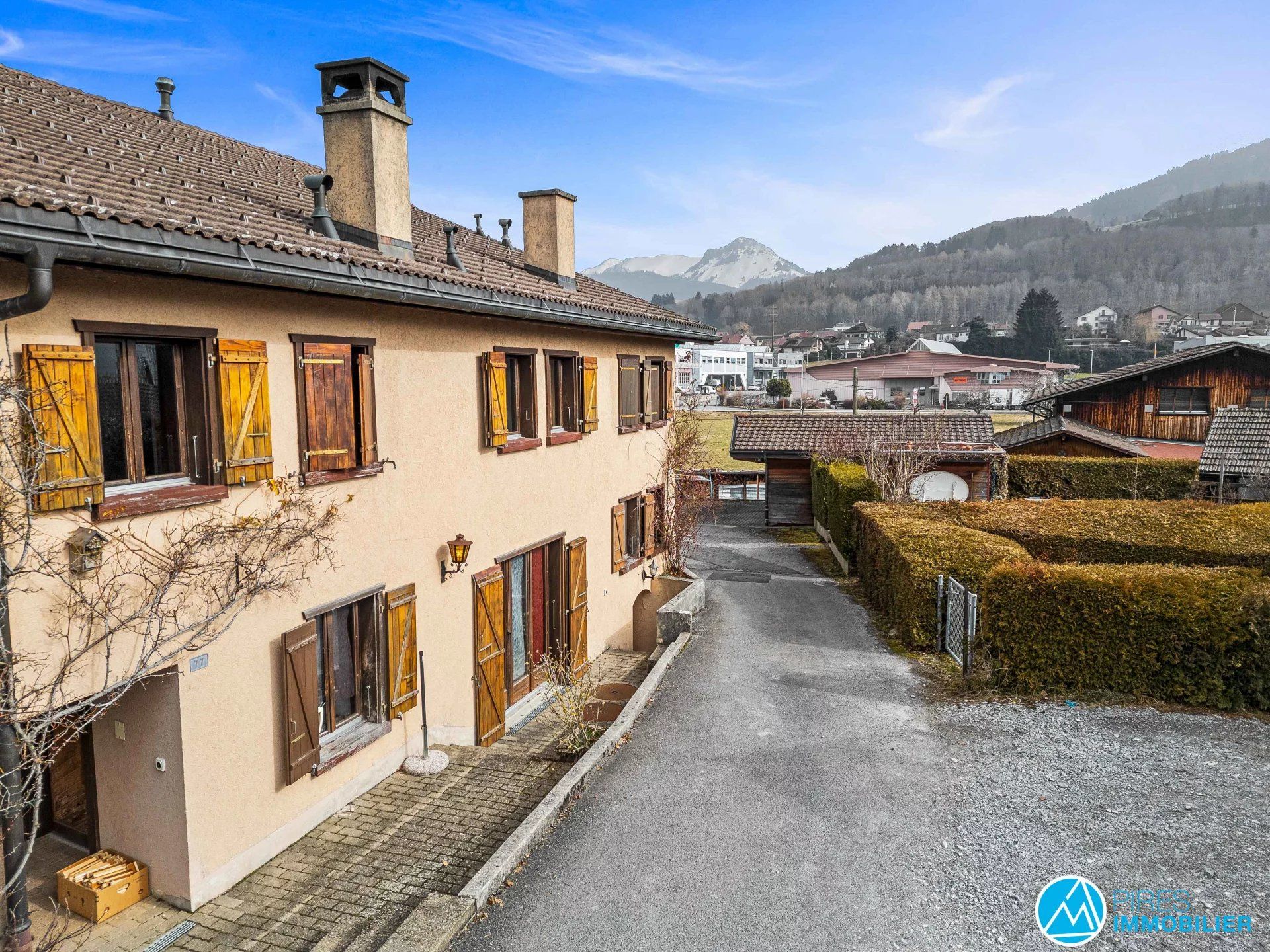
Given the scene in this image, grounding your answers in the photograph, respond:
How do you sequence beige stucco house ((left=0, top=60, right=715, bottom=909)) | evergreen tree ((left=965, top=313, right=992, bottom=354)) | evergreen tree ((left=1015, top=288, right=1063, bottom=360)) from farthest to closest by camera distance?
evergreen tree ((left=965, top=313, right=992, bottom=354)) → evergreen tree ((left=1015, top=288, right=1063, bottom=360)) → beige stucco house ((left=0, top=60, right=715, bottom=909))

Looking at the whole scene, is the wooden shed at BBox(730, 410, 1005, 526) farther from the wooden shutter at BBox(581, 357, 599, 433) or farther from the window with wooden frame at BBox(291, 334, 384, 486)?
the window with wooden frame at BBox(291, 334, 384, 486)

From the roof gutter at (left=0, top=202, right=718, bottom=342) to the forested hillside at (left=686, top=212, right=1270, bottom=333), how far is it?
147913mm

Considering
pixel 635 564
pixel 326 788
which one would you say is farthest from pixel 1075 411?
pixel 326 788

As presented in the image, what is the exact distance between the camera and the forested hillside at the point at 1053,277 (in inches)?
5512

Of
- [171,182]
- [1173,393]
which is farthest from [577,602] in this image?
[1173,393]

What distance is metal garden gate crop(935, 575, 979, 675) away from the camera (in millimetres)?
11086

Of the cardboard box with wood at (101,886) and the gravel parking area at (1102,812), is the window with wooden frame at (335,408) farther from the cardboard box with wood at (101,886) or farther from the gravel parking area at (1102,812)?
the gravel parking area at (1102,812)

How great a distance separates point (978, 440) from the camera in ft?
86.0

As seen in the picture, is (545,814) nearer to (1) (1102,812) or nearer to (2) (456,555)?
(2) (456,555)

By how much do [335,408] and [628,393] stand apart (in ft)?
25.7

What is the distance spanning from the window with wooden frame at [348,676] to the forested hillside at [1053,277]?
149 m

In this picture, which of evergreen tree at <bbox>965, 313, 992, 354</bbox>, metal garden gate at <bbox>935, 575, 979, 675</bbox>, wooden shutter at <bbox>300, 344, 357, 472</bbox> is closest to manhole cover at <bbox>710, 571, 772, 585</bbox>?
metal garden gate at <bbox>935, 575, 979, 675</bbox>

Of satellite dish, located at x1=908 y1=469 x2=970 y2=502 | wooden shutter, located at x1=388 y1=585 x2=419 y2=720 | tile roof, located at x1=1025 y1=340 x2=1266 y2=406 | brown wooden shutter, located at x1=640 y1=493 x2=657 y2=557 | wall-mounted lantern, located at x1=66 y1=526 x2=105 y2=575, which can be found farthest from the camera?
tile roof, located at x1=1025 y1=340 x2=1266 y2=406

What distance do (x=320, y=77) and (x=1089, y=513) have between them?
14.5 meters
